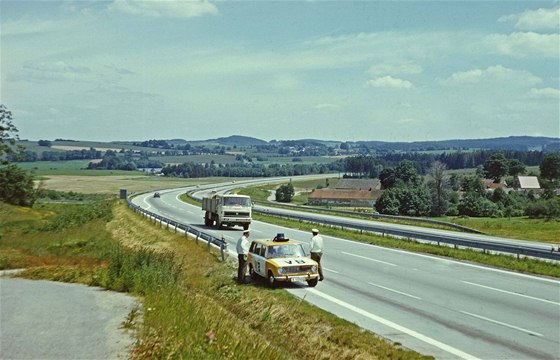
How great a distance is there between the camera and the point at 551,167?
493ft

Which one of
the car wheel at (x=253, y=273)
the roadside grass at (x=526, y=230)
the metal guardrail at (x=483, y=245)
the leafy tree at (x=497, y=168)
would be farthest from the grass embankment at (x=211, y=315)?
the leafy tree at (x=497, y=168)

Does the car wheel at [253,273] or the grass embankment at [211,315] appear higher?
the grass embankment at [211,315]

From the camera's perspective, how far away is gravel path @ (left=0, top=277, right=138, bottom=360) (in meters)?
10.7

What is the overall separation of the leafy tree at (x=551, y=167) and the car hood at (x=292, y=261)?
144 meters

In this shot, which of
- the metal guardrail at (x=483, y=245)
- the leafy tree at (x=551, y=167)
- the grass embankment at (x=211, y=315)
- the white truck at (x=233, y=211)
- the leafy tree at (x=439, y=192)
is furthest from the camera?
the leafy tree at (x=551, y=167)

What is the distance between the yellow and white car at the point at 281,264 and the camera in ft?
64.0

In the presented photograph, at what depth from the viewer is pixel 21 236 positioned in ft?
164

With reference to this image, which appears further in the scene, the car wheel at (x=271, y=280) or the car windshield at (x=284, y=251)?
the car windshield at (x=284, y=251)

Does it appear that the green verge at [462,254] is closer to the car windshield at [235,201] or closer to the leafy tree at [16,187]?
the car windshield at [235,201]

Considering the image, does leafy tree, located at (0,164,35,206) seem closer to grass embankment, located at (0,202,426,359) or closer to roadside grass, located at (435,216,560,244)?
roadside grass, located at (435,216,560,244)

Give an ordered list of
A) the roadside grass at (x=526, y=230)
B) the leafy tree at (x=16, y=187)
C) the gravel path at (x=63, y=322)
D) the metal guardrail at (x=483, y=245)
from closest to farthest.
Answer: the gravel path at (x=63, y=322) < the metal guardrail at (x=483, y=245) < the roadside grass at (x=526, y=230) < the leafy tree at (x=16, y=187)

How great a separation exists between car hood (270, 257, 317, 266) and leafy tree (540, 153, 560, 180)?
144 meters

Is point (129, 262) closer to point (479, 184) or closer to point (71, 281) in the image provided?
point (71, 281)

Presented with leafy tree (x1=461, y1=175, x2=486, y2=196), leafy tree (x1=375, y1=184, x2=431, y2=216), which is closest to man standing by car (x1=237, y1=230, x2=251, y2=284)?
leafy tree (x1=375, y1=184, x2=431, y2=216)
